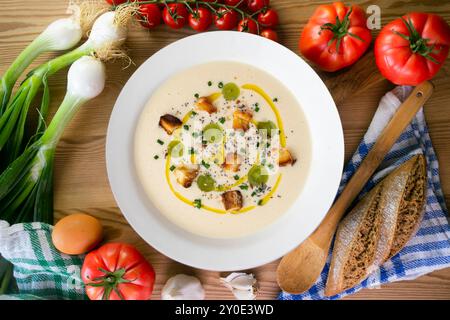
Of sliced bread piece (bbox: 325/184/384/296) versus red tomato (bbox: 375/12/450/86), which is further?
sliced bread piece (bbox: 325/184/384/296)

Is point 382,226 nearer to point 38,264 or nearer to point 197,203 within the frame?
point 197,203

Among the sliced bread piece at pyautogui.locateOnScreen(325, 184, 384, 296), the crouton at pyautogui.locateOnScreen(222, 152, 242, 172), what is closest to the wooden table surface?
the sliced bread piece at pyautogui.locateOnScreen(325, 184, 384, 296)

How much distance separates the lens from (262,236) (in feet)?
5.90

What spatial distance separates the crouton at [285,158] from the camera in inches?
69.8

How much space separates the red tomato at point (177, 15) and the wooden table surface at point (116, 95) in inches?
2.4

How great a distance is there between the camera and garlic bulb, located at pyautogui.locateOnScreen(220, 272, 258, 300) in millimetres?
1817

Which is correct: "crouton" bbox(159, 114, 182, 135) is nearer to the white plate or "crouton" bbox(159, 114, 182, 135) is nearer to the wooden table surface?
the white plate

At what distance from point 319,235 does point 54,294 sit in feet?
3.45

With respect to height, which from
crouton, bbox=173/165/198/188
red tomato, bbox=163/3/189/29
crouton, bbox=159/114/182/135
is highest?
red tomato, bbox=163/3/189/29

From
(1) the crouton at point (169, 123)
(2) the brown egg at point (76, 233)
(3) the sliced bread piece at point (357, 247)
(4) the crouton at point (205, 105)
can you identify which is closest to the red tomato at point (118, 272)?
(2) the brown egg at point (76, 233)

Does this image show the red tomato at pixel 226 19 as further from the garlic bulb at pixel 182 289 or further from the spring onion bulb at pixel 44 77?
the garlic bulb at pixel 182 289

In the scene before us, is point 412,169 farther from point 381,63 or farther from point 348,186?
point 381,63

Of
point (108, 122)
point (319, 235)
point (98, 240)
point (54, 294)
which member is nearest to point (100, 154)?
point (108, 122)
